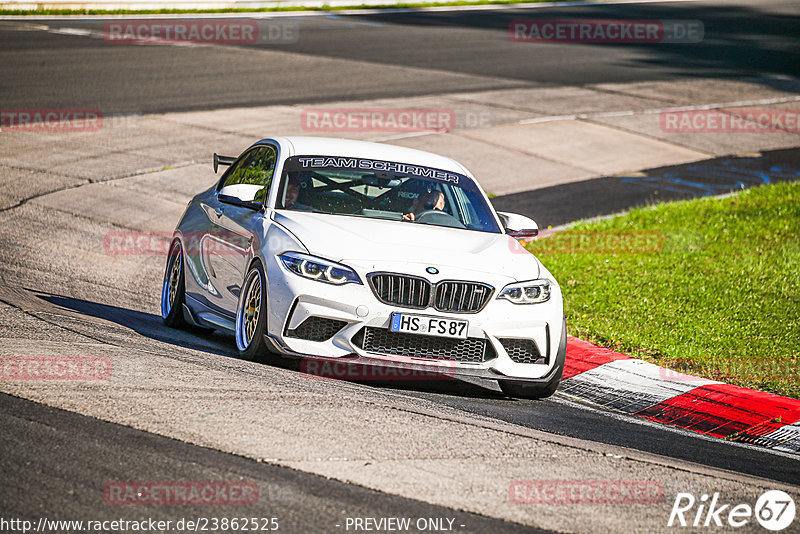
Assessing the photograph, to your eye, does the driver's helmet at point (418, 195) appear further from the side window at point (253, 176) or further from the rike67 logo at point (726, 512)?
the rike67 logo at point (726, 512)

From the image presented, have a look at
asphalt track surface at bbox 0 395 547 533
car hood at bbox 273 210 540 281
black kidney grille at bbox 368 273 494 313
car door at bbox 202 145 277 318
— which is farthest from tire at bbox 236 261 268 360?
asphalt track surface at bbox 0 395 547 533

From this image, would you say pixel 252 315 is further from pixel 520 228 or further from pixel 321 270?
pixel 520 228

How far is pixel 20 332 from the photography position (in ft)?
23.3

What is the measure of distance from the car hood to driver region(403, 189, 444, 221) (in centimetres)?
31

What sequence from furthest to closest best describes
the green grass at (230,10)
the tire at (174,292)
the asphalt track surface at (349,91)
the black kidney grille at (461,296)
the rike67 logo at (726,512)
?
the green grass at (230,10) → the tire at (174,292) → the black kidney grille at (461,296) → the rike67 logo at (726,512) → the asphalt track surface at (349,91)

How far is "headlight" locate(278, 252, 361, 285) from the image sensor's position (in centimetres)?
691

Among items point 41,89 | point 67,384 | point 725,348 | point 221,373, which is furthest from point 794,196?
point 41,89

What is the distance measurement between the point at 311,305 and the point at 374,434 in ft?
4.94

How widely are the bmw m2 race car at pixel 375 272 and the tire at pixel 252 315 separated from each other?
0.05ft

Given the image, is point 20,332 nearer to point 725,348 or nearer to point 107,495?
point 107,495

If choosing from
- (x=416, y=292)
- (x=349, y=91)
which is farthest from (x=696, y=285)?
(x=349, y=91)

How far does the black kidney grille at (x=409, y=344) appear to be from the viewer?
689cm

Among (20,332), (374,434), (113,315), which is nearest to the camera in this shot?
(374,434)

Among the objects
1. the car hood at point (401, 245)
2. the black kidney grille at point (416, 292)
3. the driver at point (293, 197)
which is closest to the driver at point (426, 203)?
the car hood at point (401, 245)
